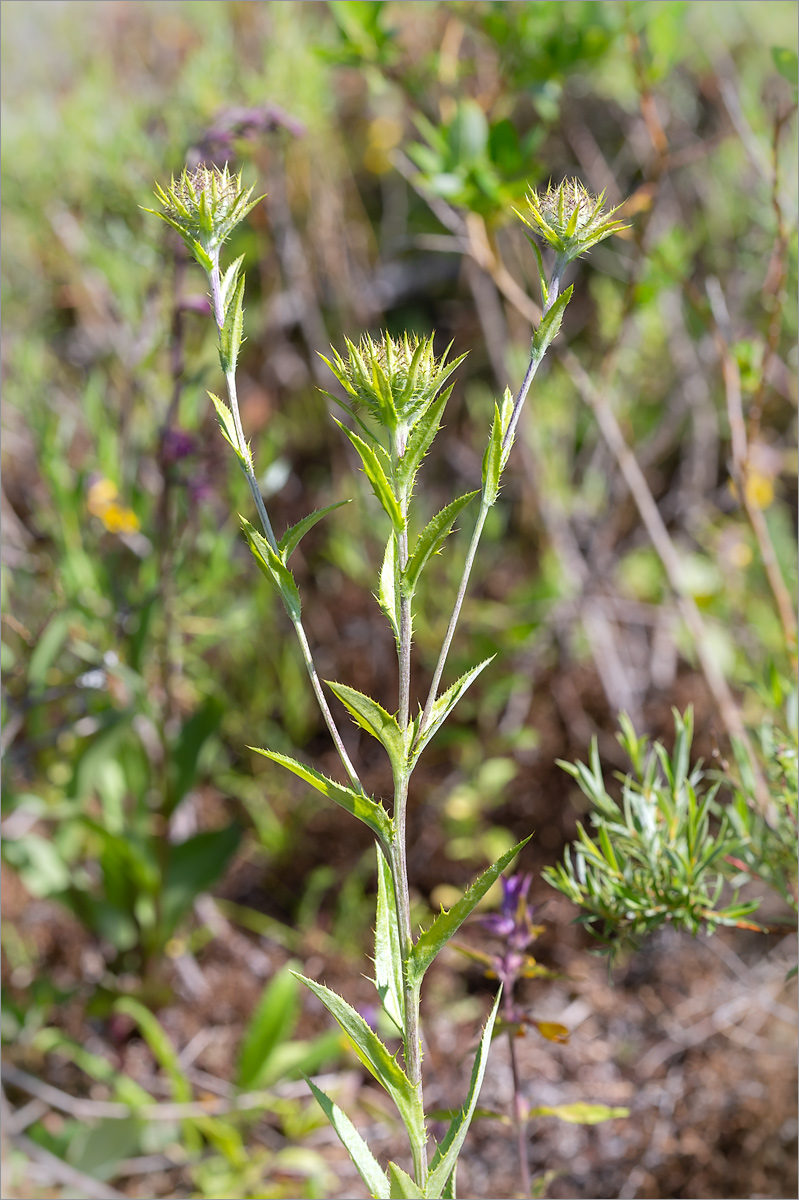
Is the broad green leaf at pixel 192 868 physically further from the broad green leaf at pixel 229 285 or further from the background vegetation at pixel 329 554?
the broad green leaf at pixel 229 285

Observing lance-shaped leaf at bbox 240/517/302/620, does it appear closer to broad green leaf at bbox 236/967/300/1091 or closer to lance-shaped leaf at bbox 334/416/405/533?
lance-shaped leaf at bbox 334/416/405/533

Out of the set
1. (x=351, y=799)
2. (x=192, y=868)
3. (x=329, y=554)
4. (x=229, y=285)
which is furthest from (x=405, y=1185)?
(x=329, y=554)

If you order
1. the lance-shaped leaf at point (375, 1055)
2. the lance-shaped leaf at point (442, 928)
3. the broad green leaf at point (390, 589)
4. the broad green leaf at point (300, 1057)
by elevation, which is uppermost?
the broad green leaf at point (390, 589)

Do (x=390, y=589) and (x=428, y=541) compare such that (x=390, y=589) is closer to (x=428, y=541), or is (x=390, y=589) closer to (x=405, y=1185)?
(x=428, y=541)

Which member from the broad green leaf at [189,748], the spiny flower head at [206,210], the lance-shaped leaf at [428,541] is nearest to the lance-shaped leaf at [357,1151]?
the lance-shaped leaf at [428,541]

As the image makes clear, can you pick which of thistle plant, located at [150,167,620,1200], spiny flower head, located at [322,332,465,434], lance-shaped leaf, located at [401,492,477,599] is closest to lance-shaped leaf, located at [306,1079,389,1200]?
thistle plant, located at [150,167,620,1200]

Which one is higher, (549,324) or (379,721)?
(549,324)

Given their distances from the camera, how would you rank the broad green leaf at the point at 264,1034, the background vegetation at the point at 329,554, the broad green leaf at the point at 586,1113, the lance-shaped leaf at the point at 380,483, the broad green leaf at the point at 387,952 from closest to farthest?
1. the lance-shaped leaf at the point at 380,483
2. the broad green leaf at the point at 387,952
3. the broad green leaf at the point at 586,1113
4. the background vegetation at the point at 329,554
5. the broad green leaf at the point at 264,1034
